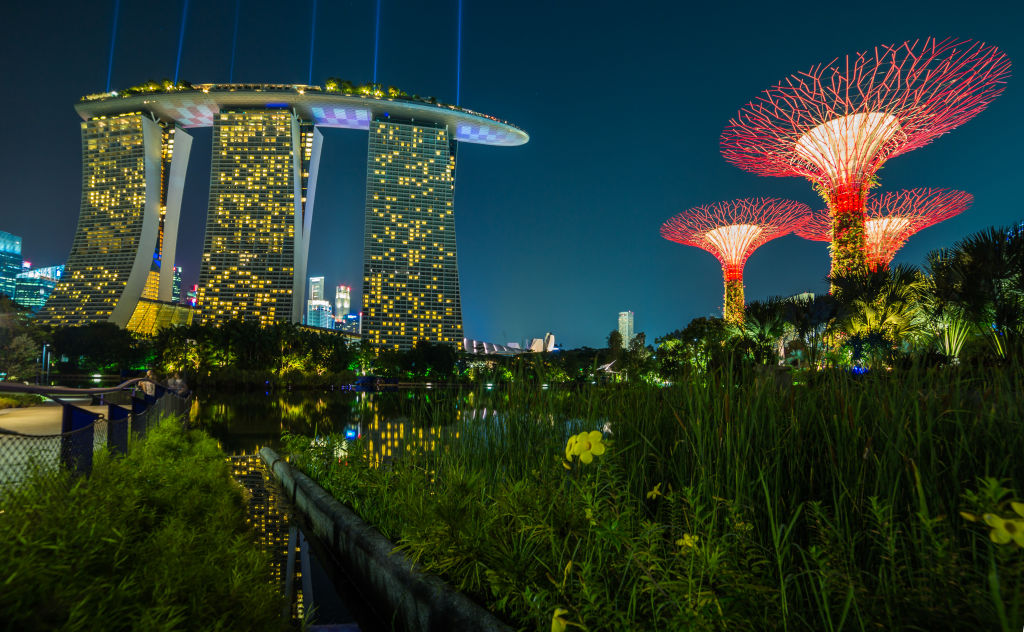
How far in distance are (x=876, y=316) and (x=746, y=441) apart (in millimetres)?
17681

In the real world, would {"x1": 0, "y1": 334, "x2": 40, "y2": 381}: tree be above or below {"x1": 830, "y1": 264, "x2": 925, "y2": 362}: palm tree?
below

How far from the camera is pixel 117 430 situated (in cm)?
539

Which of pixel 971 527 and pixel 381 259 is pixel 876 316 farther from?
pixel 381 259

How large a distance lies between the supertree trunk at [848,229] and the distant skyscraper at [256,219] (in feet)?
339

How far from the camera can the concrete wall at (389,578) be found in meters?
2.88

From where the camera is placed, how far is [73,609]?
1863 millimetres

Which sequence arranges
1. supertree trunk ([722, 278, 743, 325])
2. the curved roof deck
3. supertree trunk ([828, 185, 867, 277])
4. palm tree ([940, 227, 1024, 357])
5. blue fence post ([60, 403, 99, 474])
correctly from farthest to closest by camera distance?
1. the curved roof deck
2. supertree trunk ([722, 278, 743, 325])
3. supertree trunk ([828, 185, 867, 277])
4. palm tree ([940, 227, 1024, 357])
5. blue fence post ([60, 403, 99, 474])

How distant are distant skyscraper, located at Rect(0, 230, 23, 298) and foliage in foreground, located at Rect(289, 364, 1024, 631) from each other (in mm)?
179620

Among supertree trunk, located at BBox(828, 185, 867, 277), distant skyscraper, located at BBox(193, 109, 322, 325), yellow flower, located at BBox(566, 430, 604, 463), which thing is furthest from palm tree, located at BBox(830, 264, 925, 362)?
distant skyscraper, located at BBox(193, 109, 322, 325)

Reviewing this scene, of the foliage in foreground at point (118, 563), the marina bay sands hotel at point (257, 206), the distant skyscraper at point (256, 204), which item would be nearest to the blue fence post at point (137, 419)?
the foliage in foreground at point (118, 563)

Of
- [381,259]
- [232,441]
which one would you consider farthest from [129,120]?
[232,441]

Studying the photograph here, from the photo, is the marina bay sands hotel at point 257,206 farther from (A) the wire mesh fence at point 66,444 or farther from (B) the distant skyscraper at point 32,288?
(A) the wire mesh fence at point 66,444

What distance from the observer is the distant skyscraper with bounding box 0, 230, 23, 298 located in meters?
132

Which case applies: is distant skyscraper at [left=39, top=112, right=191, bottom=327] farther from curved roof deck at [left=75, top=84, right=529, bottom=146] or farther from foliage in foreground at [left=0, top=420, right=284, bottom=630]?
foliage in foreground at [left=0, top=420, right=284, bottom=630]
